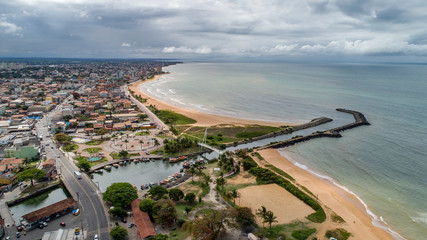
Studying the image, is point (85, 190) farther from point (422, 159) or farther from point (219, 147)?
point (422, 159)

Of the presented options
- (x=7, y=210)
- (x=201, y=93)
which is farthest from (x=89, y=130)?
(x=201, y=93)

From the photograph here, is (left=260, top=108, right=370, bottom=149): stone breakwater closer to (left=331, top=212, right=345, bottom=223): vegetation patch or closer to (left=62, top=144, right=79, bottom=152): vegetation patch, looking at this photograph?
(left=331, top=212, right=345, bottom=223): vegetation patch

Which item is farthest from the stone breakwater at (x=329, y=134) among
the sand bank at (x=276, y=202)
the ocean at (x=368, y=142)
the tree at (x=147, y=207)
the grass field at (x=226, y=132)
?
the tree at (x=147, y=207)

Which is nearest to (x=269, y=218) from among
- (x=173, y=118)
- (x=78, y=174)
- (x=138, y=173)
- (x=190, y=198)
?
(x=190, y=198)

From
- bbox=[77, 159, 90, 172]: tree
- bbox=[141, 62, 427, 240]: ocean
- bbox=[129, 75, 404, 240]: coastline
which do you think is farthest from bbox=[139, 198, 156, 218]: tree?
bbox=[141, 62, 427, 240]: ocean

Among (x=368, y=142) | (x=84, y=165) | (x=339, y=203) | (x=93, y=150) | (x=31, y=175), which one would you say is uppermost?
(x=31, y=175)

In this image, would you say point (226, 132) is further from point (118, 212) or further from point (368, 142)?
point (118, 212)
